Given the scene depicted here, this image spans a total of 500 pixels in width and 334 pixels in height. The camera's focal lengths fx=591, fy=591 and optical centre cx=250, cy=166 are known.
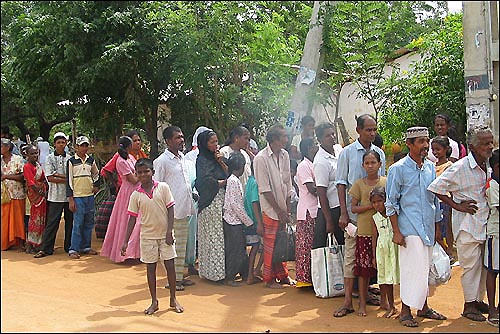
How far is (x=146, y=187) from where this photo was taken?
543 centimetres

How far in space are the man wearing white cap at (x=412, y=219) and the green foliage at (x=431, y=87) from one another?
3.68 meters

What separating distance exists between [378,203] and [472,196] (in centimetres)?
74

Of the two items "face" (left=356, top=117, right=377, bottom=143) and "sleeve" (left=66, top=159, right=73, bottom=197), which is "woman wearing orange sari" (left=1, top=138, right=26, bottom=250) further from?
"face" (left=356, top=117, right=377, bottom=143)

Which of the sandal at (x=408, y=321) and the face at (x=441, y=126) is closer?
the sandal at (x=408, y=321)

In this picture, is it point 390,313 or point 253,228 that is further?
point 253,228

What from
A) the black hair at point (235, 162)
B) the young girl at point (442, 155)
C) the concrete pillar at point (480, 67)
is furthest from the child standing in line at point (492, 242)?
the black hair at point (235, 162)

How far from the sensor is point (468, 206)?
185 inches

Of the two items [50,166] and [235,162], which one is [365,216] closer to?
[235,162]

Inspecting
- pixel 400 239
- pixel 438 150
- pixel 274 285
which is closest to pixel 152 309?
pixel 274 285

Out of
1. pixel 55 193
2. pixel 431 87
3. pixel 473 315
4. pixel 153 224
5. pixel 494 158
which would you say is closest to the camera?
pixel 494 158

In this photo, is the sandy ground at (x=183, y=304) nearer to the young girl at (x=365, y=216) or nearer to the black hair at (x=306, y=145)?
the young girl at (x=365, y=216)

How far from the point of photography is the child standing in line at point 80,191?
8008 millimetres

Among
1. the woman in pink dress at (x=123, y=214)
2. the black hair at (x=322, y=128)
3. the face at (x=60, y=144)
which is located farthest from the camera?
the face at (x=60, y=144)

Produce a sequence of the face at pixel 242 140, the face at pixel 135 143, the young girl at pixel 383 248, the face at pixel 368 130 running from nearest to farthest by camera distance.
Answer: the young girl at pixel 383 248 → the face at pixel 368 130 → the face at pixel 242 140 → the face at pixel 135 143
